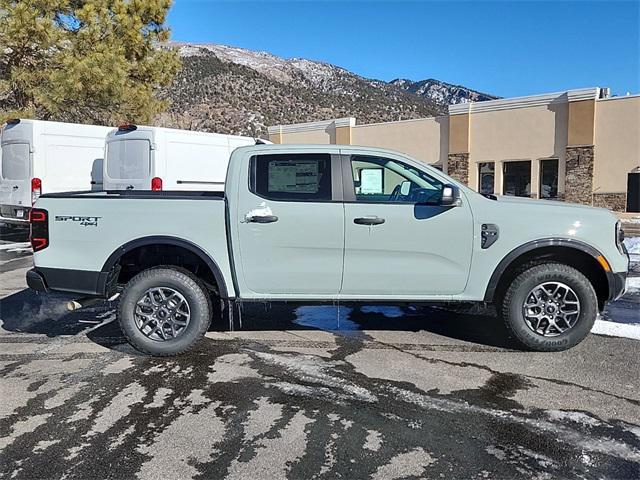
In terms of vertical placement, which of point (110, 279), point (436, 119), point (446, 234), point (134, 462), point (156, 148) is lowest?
point (134, 462)

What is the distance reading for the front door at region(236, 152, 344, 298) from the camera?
4.83 metres

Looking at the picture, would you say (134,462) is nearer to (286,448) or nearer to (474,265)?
(286,448)

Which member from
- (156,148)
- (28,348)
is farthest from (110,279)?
(156,148)

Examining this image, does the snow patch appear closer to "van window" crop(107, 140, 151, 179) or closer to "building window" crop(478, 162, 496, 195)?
"van window" crop(107, 140, 151, 179)

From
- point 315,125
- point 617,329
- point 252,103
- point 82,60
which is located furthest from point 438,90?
point 617,329

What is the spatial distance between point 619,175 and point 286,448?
2136 centimetres

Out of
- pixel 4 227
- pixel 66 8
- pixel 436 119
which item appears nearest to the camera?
pixel 4 227

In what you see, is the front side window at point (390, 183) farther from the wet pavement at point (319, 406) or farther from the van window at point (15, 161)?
the van window at point (15, 161)

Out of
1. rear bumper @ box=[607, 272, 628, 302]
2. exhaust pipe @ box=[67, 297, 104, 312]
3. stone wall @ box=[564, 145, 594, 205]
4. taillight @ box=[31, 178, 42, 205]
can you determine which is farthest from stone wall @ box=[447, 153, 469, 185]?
exhaust pipe @ box=[67, 297, 104, 312]

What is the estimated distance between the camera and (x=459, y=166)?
77.8 feet

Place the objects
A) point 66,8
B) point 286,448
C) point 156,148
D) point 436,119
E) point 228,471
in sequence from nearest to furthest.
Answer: point 228,471 → point 286,448 → point 156,148 → point 66,8 → point 436,119

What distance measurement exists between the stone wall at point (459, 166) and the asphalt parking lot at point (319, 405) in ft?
61.4

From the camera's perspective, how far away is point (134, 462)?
309 centimetres

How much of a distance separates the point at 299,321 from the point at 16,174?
370 inches
